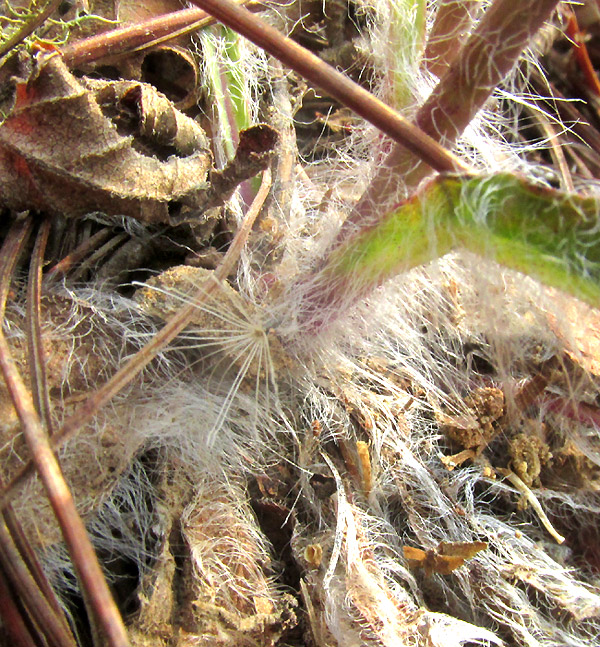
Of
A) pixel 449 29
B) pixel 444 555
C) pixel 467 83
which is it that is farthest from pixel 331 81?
pixel 444 555

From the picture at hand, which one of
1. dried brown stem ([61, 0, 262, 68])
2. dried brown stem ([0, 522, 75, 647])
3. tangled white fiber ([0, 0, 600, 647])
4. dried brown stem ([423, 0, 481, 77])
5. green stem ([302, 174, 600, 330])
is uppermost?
dried brown stem ([423, 0, 481, 77])

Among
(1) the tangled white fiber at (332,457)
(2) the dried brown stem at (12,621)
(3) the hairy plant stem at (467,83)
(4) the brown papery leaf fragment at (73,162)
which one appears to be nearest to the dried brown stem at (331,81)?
(3) the hairy plant stem at (467,83)

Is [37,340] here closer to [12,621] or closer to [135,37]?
[12,621]

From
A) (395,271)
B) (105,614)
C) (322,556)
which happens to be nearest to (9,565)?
(105,614)

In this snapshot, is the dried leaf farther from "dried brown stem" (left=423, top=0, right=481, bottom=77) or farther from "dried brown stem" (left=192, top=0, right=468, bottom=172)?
"dried brown stem" (left=423, top=0, right=481, bottom=77)

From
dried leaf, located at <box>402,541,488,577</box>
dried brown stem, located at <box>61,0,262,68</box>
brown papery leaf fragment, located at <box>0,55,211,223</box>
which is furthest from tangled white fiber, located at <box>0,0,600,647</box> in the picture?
dried brown stem, located at <box>61,0,262,68</box>

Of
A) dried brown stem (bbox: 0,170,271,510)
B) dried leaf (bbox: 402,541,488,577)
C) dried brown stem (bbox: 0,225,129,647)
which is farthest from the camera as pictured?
dried leaf (bbox: 402,541,488,577)
